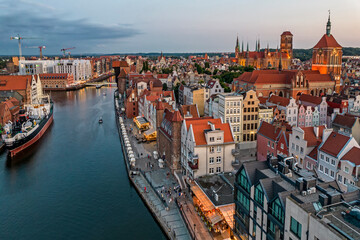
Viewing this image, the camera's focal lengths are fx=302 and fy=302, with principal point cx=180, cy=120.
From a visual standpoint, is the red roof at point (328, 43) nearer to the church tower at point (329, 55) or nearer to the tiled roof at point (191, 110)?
the church tower at point (329, 55)

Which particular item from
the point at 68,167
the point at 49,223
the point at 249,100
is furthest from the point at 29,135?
the point at 249,100

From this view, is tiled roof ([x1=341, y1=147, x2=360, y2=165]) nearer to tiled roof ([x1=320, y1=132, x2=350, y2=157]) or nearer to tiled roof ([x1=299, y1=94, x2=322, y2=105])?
tiled roof ([x1=320, y1=132, x2=350, y2=157])

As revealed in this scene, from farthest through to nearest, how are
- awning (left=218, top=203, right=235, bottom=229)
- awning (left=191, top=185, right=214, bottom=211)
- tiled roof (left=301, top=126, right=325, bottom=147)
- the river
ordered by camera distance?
tiled roof (left=301, top=126, right=325, bottom=147) → the river → awning (left=191, top=185, right=214, bottom=211) → awning (left=218, top=203, right=235, bottom=229)

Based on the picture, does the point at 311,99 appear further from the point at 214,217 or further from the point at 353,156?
the point at 214,217

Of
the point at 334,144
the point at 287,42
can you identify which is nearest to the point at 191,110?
the point at 334,144

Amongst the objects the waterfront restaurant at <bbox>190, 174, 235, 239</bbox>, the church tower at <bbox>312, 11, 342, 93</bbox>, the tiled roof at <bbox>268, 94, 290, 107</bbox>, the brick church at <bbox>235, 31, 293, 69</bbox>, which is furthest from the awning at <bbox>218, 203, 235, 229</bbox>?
the brick church at <bbox>235, 31, 293, 69</bbox>

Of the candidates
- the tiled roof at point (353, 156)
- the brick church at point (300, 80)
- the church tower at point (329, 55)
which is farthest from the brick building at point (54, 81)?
the tiled roof at point (353, 156)
